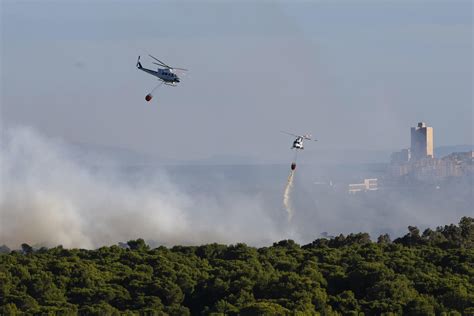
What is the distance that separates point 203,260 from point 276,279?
13906 mm

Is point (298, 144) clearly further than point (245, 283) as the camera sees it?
Yes

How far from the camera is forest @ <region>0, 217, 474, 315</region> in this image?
66625 millimetres

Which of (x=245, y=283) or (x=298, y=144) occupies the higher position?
(x=298, y=144)

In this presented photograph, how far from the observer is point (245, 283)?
72.2 meters

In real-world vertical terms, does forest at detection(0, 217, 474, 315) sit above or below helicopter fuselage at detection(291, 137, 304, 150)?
below

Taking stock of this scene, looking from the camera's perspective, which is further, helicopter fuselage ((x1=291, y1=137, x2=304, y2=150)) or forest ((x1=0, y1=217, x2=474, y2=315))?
helicopter fuselage ((x1=291, y1=137, x2=304, y2=150))

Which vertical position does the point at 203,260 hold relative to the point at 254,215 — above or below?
below

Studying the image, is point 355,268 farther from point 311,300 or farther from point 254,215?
point 254,215

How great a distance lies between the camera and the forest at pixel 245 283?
66.6 metres

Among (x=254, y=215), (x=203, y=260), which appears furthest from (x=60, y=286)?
(x=254, y=215)

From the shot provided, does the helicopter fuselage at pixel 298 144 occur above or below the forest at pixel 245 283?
above

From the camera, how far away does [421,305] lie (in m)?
65.8

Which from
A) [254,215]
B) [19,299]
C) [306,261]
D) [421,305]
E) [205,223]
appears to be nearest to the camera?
[421,305]

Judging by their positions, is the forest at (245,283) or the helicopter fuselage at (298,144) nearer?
the forest at (245,283)
